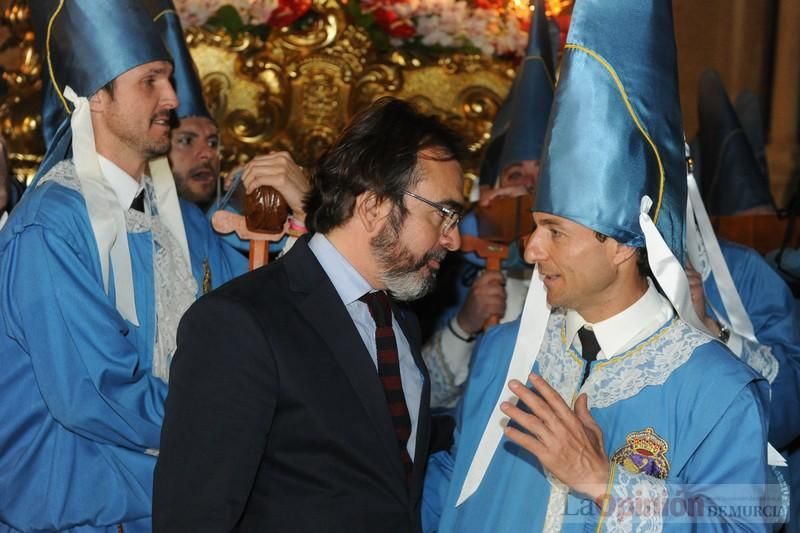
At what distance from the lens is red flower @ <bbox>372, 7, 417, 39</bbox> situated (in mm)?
5309

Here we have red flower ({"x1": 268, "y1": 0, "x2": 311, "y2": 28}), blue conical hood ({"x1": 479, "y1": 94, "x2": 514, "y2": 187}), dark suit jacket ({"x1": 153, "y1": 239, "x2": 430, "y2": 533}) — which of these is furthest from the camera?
red flower ({"x1": 268, "y1": 0, "x2": 311, "y2": 28})

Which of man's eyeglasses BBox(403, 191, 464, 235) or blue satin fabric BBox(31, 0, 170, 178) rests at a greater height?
blue satin fabric BBox(31, 0, 170, 178)

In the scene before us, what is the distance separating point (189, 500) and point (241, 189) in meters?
1.46

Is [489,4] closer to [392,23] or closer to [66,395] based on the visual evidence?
[392,23]

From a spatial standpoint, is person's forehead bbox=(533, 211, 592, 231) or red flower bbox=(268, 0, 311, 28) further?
red flower bbox=(268, 0, 311, 28)

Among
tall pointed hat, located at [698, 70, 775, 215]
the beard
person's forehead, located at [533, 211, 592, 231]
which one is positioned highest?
person's forehead, located at [533, 211, 592, 231]

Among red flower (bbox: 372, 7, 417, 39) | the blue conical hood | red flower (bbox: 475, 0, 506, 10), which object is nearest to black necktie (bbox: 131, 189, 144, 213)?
the blue conical hood

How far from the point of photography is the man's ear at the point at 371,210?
243 cm

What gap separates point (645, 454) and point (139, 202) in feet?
5.52

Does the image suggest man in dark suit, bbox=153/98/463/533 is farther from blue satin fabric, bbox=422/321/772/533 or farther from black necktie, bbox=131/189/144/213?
black necktie, bbox=131/189/144/213

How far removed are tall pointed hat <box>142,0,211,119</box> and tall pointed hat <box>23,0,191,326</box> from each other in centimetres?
66

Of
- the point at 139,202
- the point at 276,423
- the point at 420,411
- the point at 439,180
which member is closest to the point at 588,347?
the point at 420,411

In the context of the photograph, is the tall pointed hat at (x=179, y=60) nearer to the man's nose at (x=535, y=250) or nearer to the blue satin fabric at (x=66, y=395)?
the blue satin fabric at (x=66, y=395)

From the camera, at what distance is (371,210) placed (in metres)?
2.44
